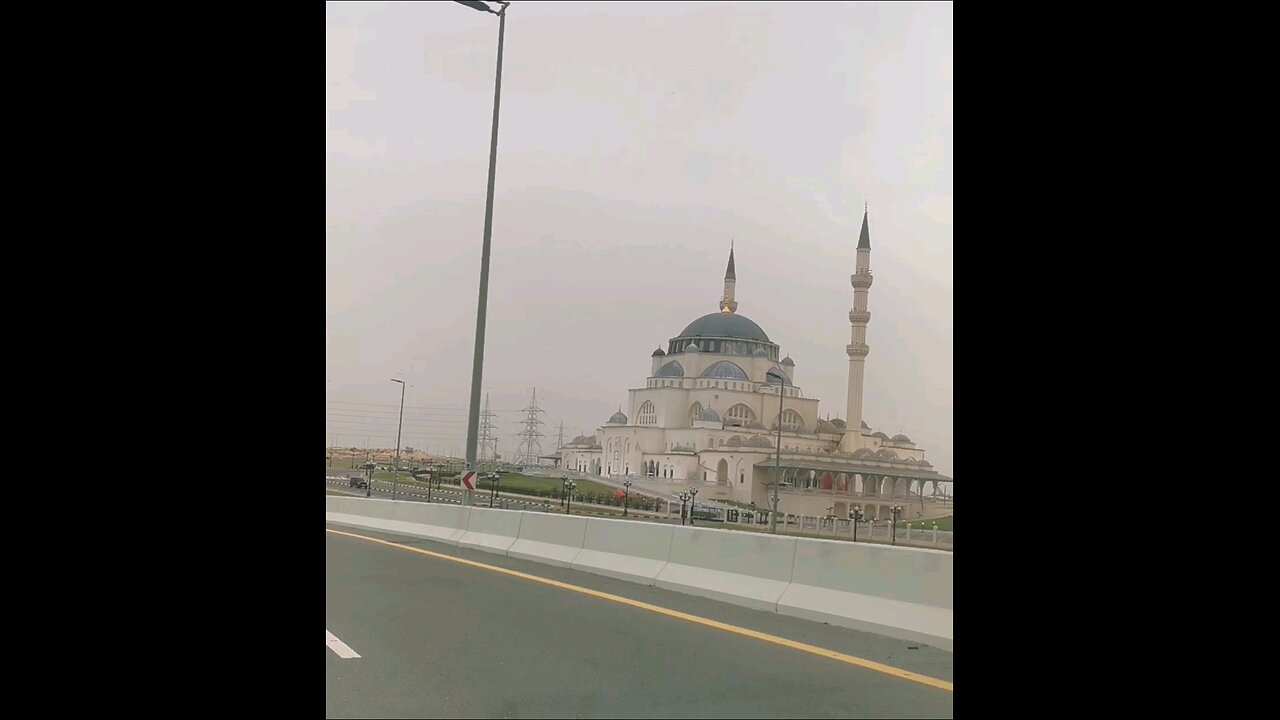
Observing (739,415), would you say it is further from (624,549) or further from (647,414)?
(624,549)

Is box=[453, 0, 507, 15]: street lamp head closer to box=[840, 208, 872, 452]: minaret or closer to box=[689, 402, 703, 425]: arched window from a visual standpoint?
box=[840, 208, 872, 452]: minaret

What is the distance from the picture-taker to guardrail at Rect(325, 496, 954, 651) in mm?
8334

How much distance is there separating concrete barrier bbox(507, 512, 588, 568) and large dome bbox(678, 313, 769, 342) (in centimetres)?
12284

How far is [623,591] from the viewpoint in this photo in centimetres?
1146

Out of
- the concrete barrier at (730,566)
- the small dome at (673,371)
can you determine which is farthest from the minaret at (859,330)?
the concrete barrier at (730,566)

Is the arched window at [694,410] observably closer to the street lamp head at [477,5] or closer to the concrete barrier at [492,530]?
the street lamp head at [477,5]

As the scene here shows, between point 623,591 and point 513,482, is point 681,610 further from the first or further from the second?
point 513,482

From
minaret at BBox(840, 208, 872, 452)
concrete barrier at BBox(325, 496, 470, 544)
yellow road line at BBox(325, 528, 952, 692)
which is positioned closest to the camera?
yellow road line at BBox(325, 528, 952, 692)

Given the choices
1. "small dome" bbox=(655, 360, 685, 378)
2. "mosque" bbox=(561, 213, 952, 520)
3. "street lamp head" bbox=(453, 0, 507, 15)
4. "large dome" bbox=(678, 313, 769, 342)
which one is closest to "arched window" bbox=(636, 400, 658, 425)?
"mosque" bbox=(561, 213, 952, 520)

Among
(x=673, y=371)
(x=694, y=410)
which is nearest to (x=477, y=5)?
(x=694, y=410)
